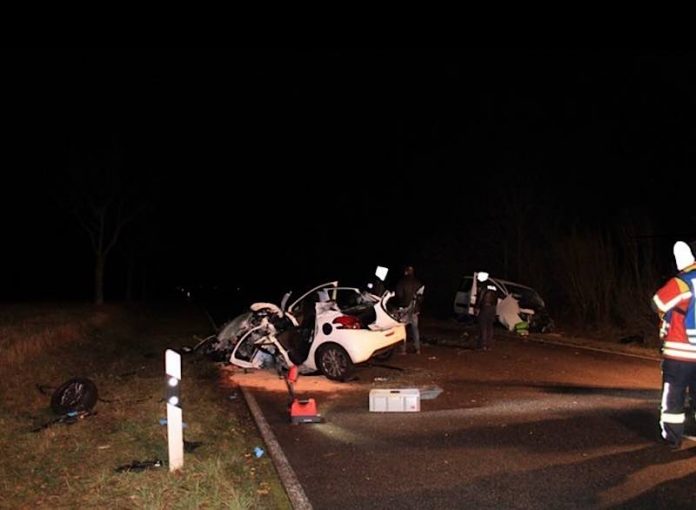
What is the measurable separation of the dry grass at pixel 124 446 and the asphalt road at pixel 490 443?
1.76 ft

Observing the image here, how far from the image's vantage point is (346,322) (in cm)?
1134

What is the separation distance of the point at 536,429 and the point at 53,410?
19.4ft

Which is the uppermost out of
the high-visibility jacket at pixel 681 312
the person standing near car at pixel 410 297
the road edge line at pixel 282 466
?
the high-visibility jacket at pixel 681 312

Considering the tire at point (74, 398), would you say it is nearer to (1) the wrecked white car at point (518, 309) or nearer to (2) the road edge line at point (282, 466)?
(2) the road edge line at point (282, 466)

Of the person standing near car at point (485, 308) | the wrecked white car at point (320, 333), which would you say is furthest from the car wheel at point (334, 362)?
the person standing near car at point (485, 308)

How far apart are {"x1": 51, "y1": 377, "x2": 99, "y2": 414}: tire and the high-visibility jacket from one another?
6767 mm

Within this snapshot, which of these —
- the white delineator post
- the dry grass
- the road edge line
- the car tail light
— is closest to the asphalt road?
the road edge line

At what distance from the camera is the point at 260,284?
8269 cm

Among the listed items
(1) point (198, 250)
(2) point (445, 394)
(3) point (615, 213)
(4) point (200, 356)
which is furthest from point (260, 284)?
(2) point (445, 394)

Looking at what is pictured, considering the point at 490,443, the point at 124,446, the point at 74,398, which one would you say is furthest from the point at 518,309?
the point at 124,446

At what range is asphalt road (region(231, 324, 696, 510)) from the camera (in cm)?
568

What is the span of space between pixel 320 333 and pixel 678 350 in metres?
5.97

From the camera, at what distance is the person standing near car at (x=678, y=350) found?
22.1 ft

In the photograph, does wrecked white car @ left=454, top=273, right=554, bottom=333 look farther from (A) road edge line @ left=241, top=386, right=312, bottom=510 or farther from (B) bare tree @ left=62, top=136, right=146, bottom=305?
(B) bare tree @ left=62, top=136, right=146, bottom=305
